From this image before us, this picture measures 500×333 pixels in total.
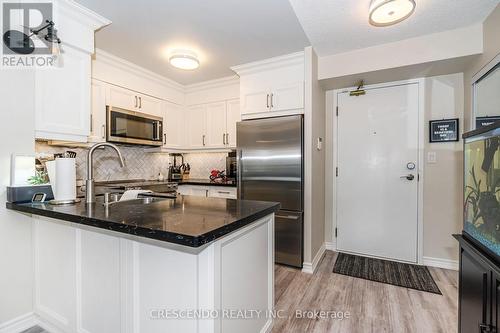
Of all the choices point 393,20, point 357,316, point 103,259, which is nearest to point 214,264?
point 103,259

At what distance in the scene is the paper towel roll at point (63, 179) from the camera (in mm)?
1544

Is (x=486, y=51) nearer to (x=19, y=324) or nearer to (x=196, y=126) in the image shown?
(x=196, y=126)

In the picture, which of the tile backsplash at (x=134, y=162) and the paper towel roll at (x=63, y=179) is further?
the tile backsplash at (x=134, y=162)

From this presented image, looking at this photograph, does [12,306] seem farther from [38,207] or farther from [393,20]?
[393,20]

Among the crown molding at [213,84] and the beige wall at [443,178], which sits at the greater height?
the crown molding at [213,84]

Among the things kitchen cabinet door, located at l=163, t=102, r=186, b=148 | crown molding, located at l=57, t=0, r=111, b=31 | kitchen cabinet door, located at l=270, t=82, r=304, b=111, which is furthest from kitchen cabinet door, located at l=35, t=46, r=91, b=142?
kitchen cabinet door, located at l=270, t=82, r=304, b=111

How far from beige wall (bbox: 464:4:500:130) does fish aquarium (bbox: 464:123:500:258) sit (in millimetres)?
1382

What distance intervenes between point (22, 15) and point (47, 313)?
2.14 metres

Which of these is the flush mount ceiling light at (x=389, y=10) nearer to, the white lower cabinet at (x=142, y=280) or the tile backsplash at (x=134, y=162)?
the white lower cabinet at (x=142, y=280)

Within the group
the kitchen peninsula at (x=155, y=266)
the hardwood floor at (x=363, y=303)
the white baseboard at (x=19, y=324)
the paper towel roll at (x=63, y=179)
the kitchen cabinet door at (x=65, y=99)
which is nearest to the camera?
the kitchen peninsula at (x=155, y=266)

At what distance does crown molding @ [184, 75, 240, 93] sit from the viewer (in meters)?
3.54

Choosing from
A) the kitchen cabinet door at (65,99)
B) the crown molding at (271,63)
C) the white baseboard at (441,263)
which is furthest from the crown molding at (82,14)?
the white baseboard at (441,263)

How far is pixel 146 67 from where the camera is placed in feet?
10.3

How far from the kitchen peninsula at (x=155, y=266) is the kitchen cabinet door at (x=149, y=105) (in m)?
1.93
